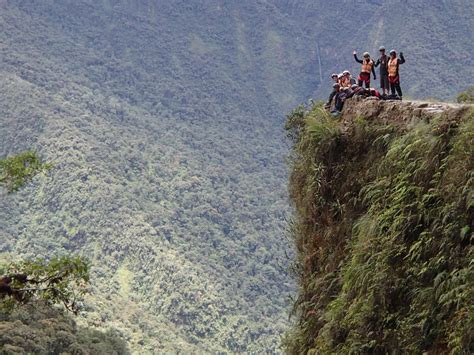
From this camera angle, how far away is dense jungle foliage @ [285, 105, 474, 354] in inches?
243

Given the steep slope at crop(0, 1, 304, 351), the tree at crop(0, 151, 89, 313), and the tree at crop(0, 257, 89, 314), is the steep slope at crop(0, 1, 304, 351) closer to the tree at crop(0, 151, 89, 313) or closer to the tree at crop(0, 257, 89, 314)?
the tree at crop(0, 151, 89, 313)

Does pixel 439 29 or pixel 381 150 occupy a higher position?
pixel 439 29

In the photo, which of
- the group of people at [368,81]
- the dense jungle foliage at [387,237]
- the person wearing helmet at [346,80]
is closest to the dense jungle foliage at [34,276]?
the dense jungle foliage at [387,237]

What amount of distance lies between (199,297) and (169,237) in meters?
21.6

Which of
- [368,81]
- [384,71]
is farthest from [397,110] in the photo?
[368,81]

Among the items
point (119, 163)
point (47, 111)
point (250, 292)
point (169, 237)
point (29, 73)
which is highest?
point (29, 73)

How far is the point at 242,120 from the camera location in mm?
188750

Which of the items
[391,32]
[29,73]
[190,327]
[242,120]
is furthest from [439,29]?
[190,327]

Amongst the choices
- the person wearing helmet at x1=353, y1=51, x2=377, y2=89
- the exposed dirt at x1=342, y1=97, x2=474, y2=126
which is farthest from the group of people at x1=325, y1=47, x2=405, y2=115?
the exposed dirt at x1=342, y1=97, x2=474, y2=126

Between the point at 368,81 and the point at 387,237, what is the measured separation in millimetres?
5518

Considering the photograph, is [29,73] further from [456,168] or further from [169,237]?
[456,168]

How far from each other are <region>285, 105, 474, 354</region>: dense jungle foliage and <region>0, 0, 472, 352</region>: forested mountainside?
5368 centimetres

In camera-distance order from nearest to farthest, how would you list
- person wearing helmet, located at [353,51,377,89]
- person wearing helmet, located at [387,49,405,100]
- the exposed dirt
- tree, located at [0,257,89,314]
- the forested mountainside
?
1. the exposed dirt
2. tree, located at [0,257,89,314]
3. person wearing helmet, located at [387,49,405,100]
4. person wearing helmet, located at [353,51,377,89]
5. the forested mountainside

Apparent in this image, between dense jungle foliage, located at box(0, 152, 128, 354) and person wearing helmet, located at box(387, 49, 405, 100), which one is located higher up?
person wearing helmet, located at box(387, 49, 405, 100)
